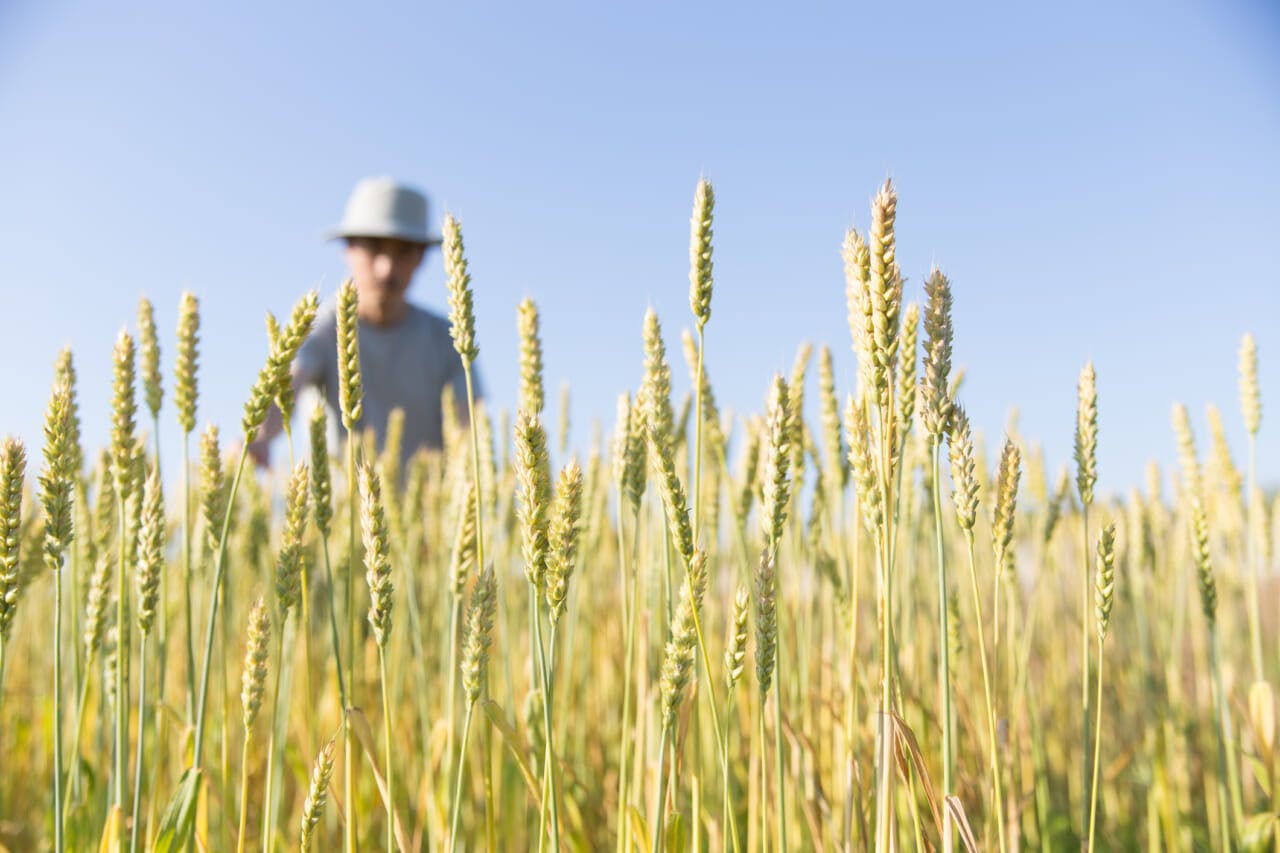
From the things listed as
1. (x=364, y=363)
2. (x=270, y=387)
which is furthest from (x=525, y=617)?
(x=364, y=363)

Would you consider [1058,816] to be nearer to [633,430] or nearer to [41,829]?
[633,430]

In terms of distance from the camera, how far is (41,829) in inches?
74.7

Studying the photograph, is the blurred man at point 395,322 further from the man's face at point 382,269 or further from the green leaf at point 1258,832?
the green leaf at point 1258,832

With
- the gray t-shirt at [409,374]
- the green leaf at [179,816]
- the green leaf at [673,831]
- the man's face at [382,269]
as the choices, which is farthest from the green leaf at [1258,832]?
the man's face at [382,269]

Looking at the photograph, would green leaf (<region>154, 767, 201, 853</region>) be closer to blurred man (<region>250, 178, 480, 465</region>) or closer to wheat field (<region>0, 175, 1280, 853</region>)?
wheat field (<region>0, 175, 1280, 853</region>)

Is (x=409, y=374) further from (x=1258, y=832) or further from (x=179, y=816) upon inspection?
(x=1258, y=832)

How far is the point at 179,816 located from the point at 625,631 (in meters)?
0.55

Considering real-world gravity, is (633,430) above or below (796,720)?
above

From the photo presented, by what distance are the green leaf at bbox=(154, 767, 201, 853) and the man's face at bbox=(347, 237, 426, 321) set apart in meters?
3.23

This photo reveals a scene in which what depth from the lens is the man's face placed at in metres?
3.96

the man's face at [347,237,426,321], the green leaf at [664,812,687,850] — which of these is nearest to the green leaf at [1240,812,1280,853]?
the green leaf at [664,812,687,850]

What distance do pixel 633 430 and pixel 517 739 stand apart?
0.42m

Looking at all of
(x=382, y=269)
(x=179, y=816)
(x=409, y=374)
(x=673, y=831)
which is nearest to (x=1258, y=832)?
(x=673, y=831)

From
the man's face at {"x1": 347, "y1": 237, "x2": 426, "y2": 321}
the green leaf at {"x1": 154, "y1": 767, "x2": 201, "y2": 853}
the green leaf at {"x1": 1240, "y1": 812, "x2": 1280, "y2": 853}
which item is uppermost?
the man's face at {"x1": 347, "y1": 237, "x2": 426, "y2": 321}
